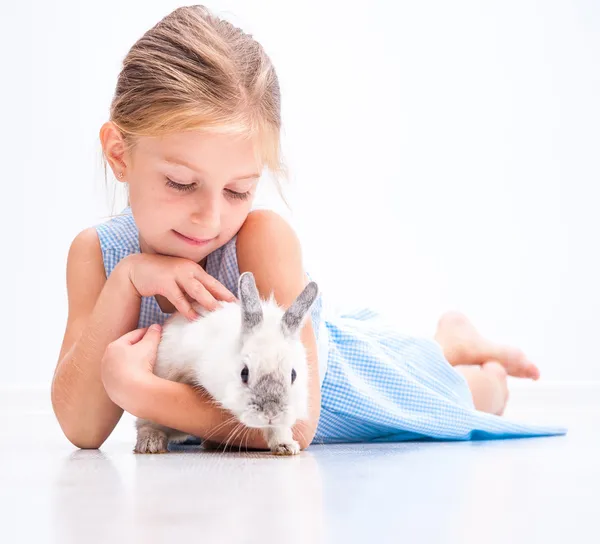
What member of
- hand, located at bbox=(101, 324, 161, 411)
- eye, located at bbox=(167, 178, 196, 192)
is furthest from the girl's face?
hand, located at bbox=(101, 324, 161, 411)

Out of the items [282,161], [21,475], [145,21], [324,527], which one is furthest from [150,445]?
[145,21]

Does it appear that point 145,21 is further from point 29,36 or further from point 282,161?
point 282,161

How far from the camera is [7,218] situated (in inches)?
139

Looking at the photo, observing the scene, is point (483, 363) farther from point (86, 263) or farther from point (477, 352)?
point (86, 263)

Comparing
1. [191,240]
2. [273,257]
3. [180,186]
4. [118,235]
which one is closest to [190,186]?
[180,186]

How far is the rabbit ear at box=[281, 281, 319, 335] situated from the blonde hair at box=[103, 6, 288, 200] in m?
→ 0.30

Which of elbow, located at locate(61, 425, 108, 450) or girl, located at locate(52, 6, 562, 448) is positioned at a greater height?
girl, located at locate(52, 6, 562, 448)

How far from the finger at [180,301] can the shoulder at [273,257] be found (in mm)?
173

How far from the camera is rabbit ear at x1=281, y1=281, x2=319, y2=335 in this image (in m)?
1.48

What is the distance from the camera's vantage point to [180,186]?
63.2 inches

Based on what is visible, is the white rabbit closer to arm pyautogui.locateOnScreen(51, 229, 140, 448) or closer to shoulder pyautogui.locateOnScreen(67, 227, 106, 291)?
arm pyautogui.locateOnScreen(51, 229, 140, 448)

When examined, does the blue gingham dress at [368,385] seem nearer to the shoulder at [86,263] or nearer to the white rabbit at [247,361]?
the shoulder at [86,263]

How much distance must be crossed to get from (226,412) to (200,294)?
219 millimetres

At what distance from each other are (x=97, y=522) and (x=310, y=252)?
107 inches
